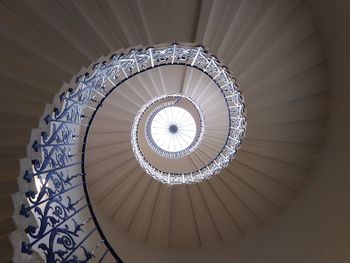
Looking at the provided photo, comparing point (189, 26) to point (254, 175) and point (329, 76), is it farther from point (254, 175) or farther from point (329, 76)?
point (254, 175)

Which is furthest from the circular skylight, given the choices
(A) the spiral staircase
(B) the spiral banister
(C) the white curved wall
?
(C) the white curved wall

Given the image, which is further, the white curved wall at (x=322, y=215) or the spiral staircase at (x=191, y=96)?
the white curved wall at (x=322, y=215)

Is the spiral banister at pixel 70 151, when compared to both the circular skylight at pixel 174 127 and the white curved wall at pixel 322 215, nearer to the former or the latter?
the white curved wall at pixel 322 215

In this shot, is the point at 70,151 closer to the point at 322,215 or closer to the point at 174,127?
the point at 322,215

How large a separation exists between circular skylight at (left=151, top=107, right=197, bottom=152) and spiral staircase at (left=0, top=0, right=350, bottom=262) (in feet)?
14.8

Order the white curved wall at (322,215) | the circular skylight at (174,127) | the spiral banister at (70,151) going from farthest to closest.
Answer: the circular skylight at (174,127) < the white curved wall at (322,215) < the spiral banister at (70,151)

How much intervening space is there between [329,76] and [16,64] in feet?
16.6

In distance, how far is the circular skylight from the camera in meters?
13.9

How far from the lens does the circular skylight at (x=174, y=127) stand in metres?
13.9

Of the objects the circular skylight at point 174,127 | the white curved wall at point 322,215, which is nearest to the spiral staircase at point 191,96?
the white curved wall at point 322,215

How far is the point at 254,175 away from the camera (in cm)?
668

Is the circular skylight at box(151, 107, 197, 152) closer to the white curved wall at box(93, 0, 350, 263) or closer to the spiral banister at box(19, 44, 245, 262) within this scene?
the spiral banister at box(19, 44, 245, 262)

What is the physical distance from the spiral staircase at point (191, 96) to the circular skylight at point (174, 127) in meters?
4.50

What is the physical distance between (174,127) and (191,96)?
4900mm
